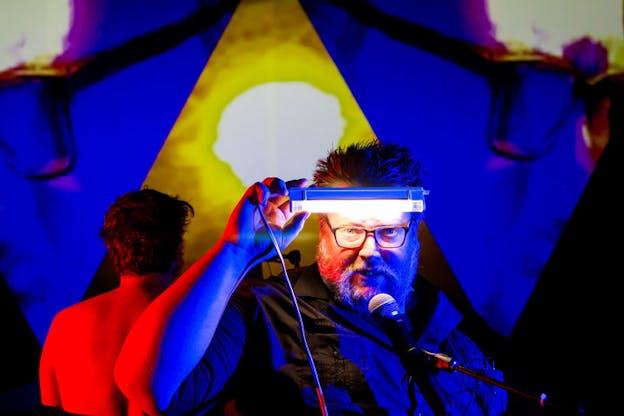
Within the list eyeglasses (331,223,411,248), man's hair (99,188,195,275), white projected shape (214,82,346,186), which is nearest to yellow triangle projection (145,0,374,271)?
white projected shape (214,82,346,186)

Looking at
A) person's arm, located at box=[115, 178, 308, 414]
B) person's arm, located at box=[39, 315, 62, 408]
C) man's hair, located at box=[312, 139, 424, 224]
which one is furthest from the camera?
person's arm, located at box=[39, 315, 62, 408]

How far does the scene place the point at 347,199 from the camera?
4.33 feet

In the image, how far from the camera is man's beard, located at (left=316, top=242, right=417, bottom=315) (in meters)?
1.74

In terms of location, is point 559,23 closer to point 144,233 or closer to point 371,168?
point 371,168

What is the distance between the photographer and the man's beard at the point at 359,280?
174 cm

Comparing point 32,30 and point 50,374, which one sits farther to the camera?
point 32,30

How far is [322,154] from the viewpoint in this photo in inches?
110

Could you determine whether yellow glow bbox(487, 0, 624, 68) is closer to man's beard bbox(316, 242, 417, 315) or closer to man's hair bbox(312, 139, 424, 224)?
man's hair bbox(312, 139, 424, 224)

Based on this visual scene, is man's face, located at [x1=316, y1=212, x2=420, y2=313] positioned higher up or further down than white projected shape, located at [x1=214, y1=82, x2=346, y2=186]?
further down

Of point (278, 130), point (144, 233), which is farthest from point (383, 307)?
point (278, 130)

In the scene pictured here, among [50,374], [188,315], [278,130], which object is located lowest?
[50,374]

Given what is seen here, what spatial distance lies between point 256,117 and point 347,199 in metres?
1.56

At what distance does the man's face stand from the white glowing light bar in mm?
388

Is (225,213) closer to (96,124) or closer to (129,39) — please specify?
(96,124)
